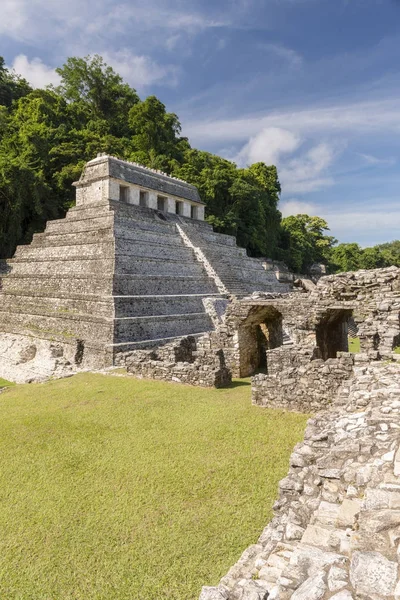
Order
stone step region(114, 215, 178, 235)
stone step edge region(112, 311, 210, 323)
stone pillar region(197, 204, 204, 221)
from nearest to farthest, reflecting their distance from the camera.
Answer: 1. stone step edge region(112, 311, 210, 323)
2. stone step region(114, 215, 178, 235)
3. stone pillar region(197, 204, 204, 221)

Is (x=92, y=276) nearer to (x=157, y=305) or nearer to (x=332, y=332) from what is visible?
(x=157, y=305)

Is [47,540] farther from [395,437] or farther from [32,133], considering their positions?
[32,133]

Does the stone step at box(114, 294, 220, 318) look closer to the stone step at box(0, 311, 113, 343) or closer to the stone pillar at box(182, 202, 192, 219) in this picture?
the stone step at box(0, 311, 113, 343)

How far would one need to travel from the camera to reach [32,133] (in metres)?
31.8

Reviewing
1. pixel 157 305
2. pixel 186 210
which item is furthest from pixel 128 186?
pixel 157 305

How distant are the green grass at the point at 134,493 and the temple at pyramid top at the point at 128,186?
18.6 m

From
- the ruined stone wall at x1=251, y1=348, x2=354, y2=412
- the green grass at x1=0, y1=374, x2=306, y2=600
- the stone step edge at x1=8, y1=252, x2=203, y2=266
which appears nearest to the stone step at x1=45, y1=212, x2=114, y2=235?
the stone step edge at x1=8, y1=252, x2=203, y2=266

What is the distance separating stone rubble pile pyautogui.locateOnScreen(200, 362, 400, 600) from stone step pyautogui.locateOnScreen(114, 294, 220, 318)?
1086cm

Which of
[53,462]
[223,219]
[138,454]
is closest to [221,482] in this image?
[138,454]

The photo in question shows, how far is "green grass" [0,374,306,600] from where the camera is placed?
375 cm

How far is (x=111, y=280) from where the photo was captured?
15.7 metres

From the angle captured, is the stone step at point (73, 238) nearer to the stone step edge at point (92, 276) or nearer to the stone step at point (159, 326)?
the stone step edge at point (92, 276)

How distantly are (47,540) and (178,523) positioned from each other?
1.53 meters

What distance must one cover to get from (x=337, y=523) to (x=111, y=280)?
1385 cm
